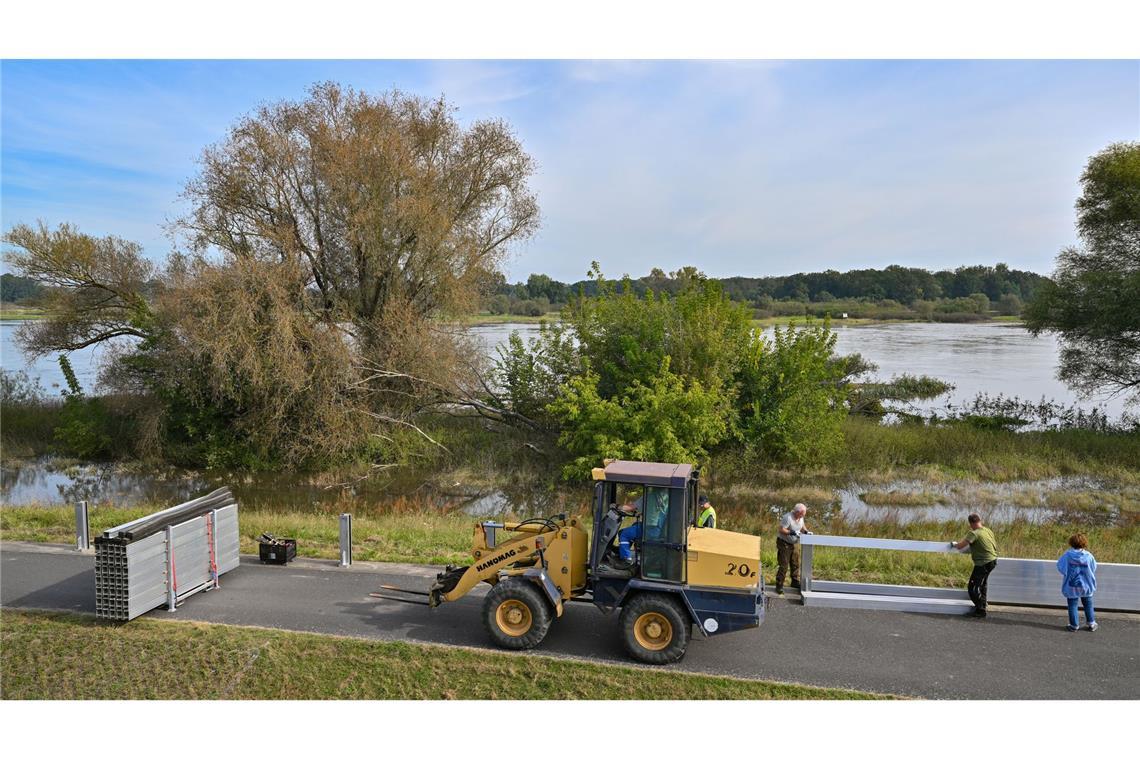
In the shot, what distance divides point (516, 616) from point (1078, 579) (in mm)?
6942

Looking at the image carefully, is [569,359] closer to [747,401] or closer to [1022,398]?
[747,401]

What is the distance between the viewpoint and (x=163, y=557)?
9.72 metres

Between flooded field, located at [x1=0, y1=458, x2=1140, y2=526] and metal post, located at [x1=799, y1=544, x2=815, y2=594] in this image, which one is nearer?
metal post, located at [x1=799, y1=544, x2=815, y2=594]

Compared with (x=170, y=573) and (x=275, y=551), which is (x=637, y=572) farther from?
(x=275, y=551)

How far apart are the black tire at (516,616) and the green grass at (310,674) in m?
0.28

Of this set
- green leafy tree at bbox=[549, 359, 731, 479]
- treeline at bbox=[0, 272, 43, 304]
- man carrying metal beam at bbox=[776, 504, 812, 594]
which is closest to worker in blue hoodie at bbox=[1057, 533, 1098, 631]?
man carrying metal beam at bbox=[776, 504, 812, 594]

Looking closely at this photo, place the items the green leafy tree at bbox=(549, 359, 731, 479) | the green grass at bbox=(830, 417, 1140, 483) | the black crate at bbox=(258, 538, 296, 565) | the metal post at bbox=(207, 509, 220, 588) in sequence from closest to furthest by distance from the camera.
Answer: the metal post at bbox=(207, 509, 220, 588)
the black crate at bbox=(258, 538, 296, 565)
the green leafy tree at bbox=(549, 359, 731, 479)
the green grass at bbox=(830, 417, 1140, 483)

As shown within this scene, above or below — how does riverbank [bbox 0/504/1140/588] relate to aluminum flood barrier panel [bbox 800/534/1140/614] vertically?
below

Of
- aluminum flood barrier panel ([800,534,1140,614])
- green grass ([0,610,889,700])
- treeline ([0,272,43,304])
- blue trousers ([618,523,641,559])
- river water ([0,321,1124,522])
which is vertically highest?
treeline ([0,272,43,304])

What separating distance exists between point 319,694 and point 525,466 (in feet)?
51.7

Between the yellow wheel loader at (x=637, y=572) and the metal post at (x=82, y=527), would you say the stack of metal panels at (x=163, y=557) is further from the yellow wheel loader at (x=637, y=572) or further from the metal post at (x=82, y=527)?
the yellow wheel loader at (x=637, y=572)

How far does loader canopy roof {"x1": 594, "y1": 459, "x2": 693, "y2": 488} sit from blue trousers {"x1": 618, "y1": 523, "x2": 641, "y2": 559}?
0.60 m

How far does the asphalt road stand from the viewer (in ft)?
26.1

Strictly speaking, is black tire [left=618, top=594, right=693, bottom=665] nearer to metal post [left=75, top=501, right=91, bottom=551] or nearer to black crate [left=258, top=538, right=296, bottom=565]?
black crate [left=258, top=538, right=296, bottom=565]
